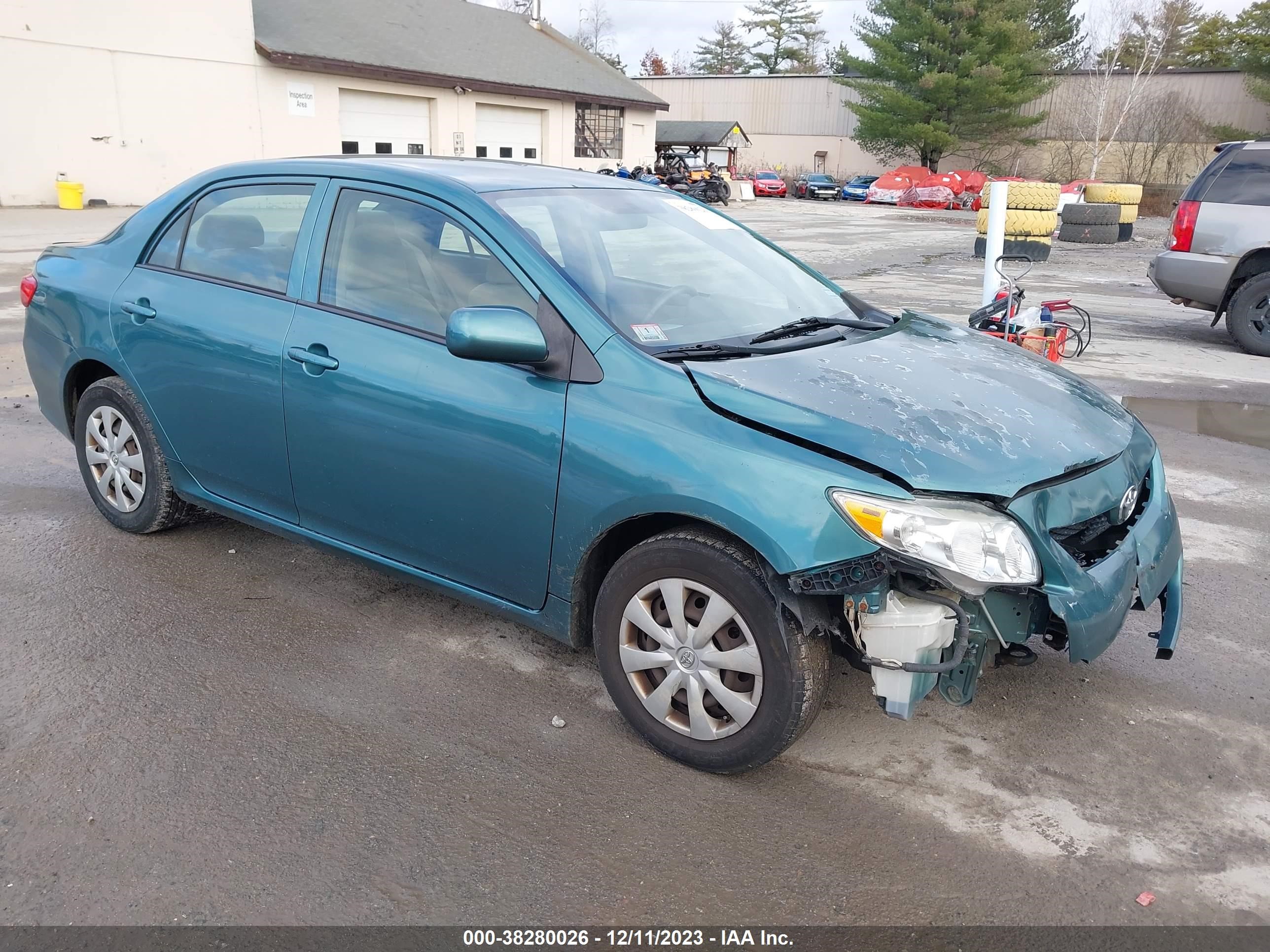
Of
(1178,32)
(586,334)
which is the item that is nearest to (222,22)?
(586,334)

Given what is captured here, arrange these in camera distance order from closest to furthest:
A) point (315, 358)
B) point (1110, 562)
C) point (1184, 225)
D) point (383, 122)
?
1. point (1110, 562)
2. point (315, 358)
3. point (1184, 225)
4. point (383, 122)

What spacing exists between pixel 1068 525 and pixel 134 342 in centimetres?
372

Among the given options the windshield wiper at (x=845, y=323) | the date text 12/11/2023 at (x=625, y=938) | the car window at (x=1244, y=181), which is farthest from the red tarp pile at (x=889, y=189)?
the date text 12/11/2023 at (x=625, y=938)

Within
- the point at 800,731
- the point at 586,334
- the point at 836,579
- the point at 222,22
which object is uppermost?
the point at 222,22

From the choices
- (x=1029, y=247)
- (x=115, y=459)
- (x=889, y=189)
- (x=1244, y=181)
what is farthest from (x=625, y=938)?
(x=889, y=189)

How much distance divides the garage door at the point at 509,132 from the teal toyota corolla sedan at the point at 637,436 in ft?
100

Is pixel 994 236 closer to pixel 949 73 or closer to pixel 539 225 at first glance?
pixel 539 225

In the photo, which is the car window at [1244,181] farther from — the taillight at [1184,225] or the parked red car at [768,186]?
the parked red car at [768,186]

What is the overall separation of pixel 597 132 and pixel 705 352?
38202 mm

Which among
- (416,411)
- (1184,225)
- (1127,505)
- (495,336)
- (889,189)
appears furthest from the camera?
(889,189)

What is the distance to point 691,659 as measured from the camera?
9.70ft

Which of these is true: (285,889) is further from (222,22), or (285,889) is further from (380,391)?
(222,22)

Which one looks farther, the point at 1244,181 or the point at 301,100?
the point at 301,100

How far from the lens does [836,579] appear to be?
106 inches
